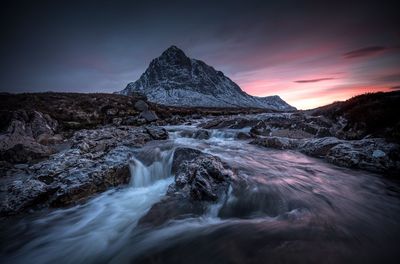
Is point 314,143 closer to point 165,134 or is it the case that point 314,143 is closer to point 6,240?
point 165,134

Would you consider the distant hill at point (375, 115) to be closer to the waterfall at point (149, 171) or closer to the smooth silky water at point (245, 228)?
the smooth silky water at point (245, 228)

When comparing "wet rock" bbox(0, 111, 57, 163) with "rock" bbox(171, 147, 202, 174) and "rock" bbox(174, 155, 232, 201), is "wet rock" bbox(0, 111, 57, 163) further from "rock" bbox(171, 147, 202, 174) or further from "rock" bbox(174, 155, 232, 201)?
"rock" bbox(174, 155, 232, 201)

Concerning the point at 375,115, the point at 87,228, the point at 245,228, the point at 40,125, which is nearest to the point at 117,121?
the point at 40,125

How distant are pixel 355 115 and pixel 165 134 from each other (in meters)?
12.6

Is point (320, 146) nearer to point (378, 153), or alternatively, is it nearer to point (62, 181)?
point (378, 153)

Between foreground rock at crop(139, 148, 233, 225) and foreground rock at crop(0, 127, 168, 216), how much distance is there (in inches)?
101

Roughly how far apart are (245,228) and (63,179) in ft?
20.0

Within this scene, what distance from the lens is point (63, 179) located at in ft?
22.1

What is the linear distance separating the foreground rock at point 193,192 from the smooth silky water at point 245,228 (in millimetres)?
280

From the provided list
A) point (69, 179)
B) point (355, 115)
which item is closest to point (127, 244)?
point (69, 179)

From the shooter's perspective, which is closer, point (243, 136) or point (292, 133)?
point (292, 133)

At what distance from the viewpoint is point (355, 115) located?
11.2m

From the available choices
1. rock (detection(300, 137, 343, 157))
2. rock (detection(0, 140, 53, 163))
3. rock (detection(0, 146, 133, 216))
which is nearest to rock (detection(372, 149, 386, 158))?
rock (detection(300, 137, 343, 157))

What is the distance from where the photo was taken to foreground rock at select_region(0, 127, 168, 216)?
600 centimetres
